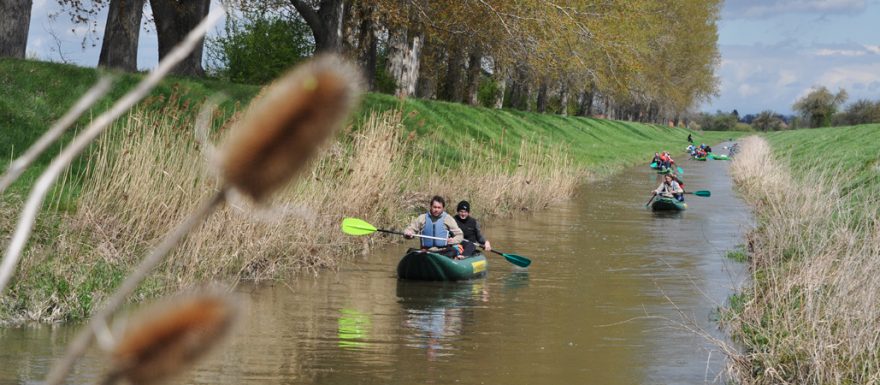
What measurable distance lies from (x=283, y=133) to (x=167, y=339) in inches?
5.8

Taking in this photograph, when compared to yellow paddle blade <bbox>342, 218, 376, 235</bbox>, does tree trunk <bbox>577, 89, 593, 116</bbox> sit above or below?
above

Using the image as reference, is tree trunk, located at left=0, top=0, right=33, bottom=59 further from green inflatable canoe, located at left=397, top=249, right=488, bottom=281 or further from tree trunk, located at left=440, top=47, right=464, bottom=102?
tree trunk, located at left=440, top=47, right=464, bottom=102

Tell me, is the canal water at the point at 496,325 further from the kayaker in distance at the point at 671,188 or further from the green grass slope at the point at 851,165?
the kayaker in distance at the point at 671,188

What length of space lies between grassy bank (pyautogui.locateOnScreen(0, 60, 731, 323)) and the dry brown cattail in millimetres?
4084

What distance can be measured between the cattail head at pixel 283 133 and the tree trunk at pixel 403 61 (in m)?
28.4

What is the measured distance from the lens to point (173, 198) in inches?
438

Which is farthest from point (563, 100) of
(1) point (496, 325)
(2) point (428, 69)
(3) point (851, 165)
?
(1) point (496, 325)

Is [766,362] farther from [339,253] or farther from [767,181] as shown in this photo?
[767,181]

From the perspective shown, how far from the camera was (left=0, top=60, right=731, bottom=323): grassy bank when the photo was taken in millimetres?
10078

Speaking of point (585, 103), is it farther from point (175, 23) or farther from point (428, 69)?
point (175, 23)

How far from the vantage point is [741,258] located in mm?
16266

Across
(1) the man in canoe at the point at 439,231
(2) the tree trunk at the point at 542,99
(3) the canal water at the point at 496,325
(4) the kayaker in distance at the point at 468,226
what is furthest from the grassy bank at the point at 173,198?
(2) the tree trunk at the point at 542,99

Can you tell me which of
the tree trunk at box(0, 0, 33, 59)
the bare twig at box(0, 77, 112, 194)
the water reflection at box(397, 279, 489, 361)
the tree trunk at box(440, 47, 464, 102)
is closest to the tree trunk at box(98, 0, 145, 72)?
the tree trunk at box(0, 0, 33, 59)

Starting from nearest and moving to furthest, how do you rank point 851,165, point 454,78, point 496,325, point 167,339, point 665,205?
1. point 167,339
2. point 496,325
3. point 665,205
4. point 851,165
5. point 454,78
